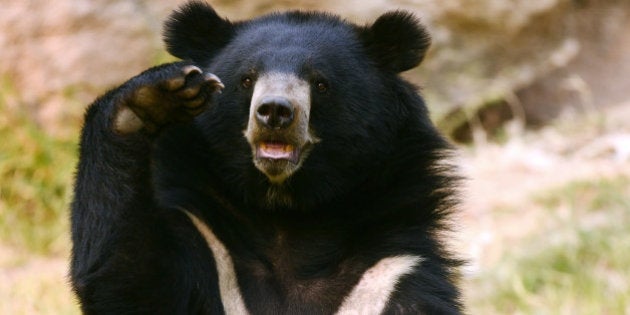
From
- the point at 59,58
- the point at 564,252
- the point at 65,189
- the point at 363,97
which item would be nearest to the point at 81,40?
the point at 59,58

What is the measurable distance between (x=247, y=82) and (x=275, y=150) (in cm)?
32

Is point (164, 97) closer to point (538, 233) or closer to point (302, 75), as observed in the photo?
point (302, 75)

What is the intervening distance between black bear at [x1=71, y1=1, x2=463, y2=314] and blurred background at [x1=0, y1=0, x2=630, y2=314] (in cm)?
221

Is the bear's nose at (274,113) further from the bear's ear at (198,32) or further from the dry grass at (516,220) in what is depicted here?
the dry grass at (516,220)

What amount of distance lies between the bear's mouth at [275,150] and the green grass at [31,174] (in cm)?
431

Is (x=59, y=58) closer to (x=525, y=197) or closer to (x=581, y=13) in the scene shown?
(x=525, y=197)

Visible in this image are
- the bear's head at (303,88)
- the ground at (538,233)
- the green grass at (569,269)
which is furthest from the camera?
the ground at (538,233)

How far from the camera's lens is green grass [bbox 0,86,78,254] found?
26.5 ft

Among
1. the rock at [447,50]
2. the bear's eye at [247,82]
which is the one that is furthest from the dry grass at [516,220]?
the bear's eye at [247,82]

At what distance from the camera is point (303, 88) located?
4.09 meters

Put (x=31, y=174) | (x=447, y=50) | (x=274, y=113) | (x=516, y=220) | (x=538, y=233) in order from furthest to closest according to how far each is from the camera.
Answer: (x=447, y=50) < (x=31, y=174) < (x=516, y=220) < (x=538, y=233) < (x=274, y=113)

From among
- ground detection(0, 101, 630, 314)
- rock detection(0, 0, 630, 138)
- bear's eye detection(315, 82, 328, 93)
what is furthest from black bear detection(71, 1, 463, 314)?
rock detection(0, 0, 630, 138)

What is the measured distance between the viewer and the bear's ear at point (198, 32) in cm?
445

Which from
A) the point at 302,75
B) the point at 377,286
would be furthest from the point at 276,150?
the point at 377,286
